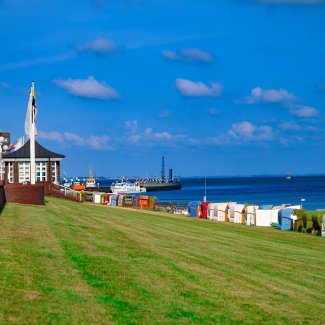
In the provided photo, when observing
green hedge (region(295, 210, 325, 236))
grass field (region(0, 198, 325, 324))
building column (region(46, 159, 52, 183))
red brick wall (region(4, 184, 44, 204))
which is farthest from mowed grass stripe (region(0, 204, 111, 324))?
building column (region(46, 159, 52, 183))

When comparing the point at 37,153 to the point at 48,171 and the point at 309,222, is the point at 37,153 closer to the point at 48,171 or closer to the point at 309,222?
the point at 48,171

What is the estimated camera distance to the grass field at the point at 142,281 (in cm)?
985

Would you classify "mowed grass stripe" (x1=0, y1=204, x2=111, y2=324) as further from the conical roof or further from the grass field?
the conical roof

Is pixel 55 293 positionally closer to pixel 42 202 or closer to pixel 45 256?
pixel 45 256

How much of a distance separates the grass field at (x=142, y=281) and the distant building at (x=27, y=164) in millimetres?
32435

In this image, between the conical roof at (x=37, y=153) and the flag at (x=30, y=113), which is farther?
the conical roof at (x=37, y=153)

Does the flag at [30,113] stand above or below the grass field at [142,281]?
above

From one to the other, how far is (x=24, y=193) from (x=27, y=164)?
2224 cm

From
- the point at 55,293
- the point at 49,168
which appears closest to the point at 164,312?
the point at 55,293

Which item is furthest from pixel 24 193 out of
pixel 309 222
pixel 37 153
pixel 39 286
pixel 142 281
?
pixel 37 153

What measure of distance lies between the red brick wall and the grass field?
1074 centimetres

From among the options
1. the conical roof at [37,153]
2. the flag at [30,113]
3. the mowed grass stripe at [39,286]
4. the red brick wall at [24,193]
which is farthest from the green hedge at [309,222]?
the conical roof at [37,153]

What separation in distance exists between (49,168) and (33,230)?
35.0m

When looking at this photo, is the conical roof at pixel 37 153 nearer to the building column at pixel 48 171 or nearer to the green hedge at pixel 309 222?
the building column at pixel 48 171
